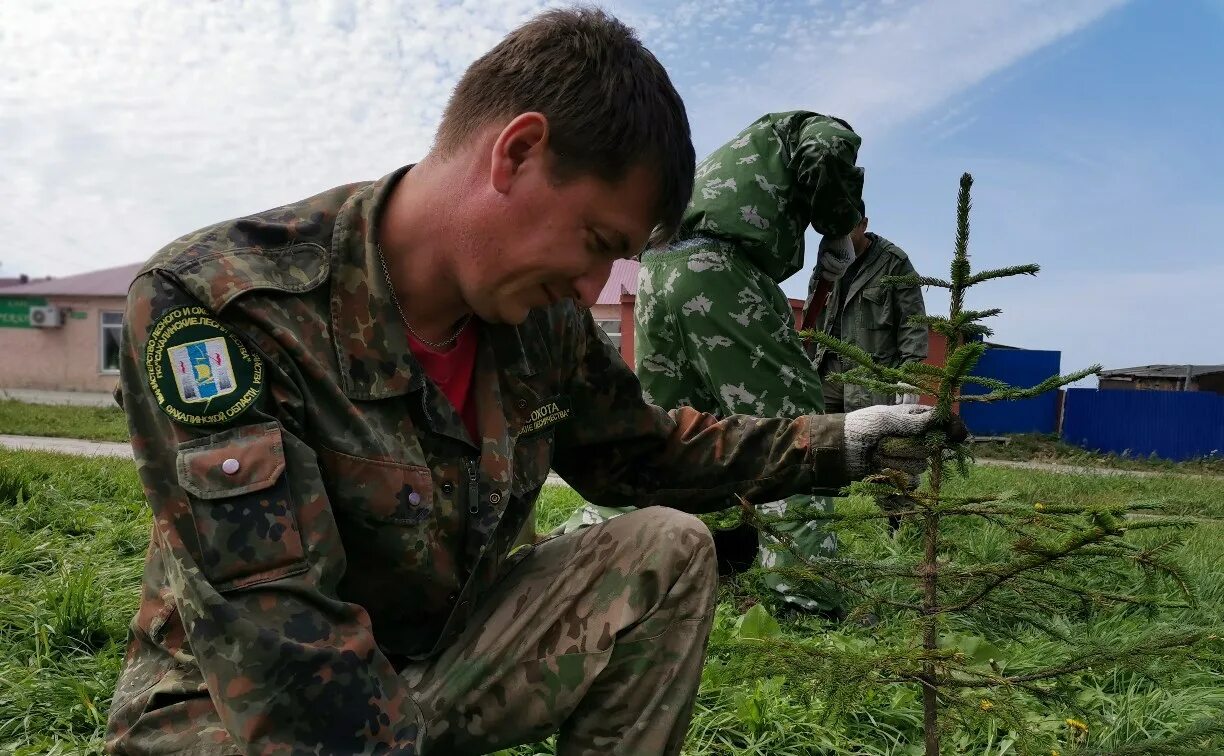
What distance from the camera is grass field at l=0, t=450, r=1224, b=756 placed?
89.0 inches

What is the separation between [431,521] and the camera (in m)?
1.61

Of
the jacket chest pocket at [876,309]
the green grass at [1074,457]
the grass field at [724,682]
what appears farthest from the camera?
the green grass at [1074,457]

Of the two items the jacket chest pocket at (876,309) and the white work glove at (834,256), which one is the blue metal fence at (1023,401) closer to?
the jacket chest pocket at (876,309)

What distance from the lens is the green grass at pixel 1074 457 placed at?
36.8ft

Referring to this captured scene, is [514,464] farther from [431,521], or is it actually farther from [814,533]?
[814,533]

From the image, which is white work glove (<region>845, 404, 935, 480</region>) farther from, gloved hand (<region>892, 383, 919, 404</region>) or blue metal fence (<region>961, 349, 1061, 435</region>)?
blue metal fence (<region>961, 349, 1061, 435</region>)

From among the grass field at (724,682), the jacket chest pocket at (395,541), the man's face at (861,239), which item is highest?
the man's face at (861,239)

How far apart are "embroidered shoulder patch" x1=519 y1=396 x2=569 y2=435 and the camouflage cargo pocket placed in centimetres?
61

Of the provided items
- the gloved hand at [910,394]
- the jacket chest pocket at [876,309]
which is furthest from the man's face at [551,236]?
the jacket chest pocket at [876,309]

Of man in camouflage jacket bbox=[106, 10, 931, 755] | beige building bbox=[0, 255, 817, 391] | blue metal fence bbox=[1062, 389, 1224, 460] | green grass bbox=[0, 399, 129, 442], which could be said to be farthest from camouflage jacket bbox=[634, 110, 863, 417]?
beige building bbox=[0, 255, 817, 391]

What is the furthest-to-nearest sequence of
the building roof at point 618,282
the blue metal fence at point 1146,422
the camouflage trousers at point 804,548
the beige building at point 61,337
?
the beige building at point 61,337 → the building roof at point 618,282 → the blue metal fence at point 1146,422 → the camouflage trousers at point 804,548

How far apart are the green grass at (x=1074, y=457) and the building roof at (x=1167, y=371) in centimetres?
201

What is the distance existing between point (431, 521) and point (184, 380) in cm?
49

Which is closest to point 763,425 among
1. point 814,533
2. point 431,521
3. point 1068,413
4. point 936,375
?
point 936,375
